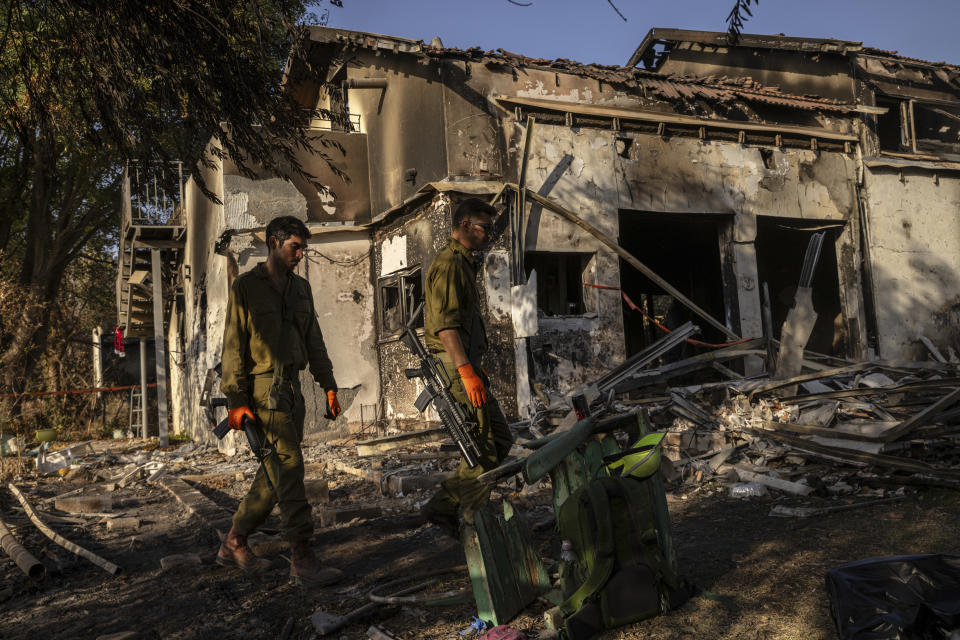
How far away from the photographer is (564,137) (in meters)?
10.1

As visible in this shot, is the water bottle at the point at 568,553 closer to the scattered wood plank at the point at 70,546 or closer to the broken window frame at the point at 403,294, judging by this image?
the scattered wood plank at the point at 70,546

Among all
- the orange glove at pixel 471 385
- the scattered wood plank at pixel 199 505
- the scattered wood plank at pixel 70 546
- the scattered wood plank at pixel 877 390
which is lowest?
the scattered wood plank at pixel 199 505

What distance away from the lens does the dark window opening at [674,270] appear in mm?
13266

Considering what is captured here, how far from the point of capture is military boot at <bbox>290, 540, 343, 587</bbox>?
359 cm

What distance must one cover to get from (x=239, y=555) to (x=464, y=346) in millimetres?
1785

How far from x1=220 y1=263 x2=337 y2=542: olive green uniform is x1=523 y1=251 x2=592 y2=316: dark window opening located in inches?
285

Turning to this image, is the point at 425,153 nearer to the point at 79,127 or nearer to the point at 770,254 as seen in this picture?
the point at 79,127

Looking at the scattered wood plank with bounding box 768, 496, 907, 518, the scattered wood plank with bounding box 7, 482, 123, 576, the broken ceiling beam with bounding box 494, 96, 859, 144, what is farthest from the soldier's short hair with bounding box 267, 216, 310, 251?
the broken ceiling beam with bounding box 494, 96, 859, 144

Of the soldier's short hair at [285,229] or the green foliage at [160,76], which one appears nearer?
the green foliage at [160,76]

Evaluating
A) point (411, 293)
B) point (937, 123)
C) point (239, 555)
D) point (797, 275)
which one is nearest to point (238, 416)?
point (239, 555)

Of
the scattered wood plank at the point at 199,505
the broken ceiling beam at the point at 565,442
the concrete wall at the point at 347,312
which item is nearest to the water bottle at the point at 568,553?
the broken ceiling beam at the point at 565,442

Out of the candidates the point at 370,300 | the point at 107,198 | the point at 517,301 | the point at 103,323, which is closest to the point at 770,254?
the point at 517,301

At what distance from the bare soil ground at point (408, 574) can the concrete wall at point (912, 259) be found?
808 cm

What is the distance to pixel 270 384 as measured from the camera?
3801 millimetres
